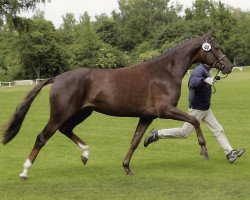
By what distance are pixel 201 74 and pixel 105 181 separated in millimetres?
2995

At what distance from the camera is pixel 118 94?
29.9 ft

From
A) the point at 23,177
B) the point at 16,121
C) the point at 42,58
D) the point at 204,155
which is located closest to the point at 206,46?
the point at 204,155

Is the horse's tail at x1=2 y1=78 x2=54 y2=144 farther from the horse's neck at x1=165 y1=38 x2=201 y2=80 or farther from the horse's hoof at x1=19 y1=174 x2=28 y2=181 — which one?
the horse's neck at x1=165 y1=38 x2=201 y2=80

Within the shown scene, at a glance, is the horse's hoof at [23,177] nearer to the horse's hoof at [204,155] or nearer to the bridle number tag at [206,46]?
the horse's hoof at [204,155]

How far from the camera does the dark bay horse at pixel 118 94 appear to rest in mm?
8906

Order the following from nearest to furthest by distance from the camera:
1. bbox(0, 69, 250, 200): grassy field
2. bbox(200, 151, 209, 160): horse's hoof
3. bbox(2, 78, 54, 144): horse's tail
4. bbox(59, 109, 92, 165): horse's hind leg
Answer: bbox(0, 69, 250, 200): grassy field < bbox(2, 78, 54, 144): horse's tail < bbox(59, 109, 92, 165): horse's hind leg < bbox(200, 151, 209, 160): horse's hoof

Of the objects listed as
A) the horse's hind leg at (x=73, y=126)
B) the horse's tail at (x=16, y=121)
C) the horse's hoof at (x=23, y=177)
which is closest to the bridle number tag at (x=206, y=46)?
the horse's hind leg at (x=73, y=126)

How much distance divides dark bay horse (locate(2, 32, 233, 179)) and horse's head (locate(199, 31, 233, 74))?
350 millimetres

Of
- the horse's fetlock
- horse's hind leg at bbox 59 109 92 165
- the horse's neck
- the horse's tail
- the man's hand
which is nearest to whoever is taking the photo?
the horse's fetlock

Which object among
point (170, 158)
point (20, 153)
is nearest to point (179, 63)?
point (170, 158)

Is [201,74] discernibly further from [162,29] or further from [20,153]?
[162,29]

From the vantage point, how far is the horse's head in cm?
952

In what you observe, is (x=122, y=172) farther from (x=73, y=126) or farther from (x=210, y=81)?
(x=210, y=81)

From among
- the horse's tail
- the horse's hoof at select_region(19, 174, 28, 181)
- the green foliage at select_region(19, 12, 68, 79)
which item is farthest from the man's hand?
the green foliage at select_region(19, 12, 68, 79)
